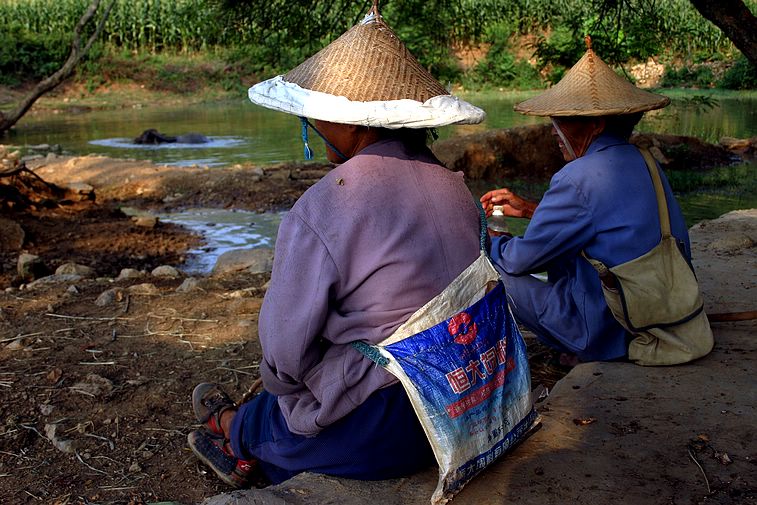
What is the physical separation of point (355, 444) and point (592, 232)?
1.27 metres

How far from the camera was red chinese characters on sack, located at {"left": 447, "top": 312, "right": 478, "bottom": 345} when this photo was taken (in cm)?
212

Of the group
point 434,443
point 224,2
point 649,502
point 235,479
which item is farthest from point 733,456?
point 224,2

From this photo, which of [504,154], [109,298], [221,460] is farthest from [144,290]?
[504,154]

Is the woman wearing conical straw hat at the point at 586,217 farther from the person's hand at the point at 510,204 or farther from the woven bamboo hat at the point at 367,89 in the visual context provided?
the woven bamboo hat at the point at 367,89

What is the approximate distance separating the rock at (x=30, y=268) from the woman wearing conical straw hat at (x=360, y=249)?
13.6ft

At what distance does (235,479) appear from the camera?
8.50ft

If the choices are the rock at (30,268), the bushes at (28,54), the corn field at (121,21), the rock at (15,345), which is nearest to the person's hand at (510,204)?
the rock at (15,345)

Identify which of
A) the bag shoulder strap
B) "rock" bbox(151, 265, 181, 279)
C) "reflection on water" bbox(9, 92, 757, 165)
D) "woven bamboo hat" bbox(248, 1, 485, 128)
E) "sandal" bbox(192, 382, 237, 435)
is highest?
"woven bamboo hat" bbox(248, 1, 485, 128)

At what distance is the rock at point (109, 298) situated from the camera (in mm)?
4543

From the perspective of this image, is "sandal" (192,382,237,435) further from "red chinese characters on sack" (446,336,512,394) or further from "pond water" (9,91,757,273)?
"pond water" (9,91,757,273)

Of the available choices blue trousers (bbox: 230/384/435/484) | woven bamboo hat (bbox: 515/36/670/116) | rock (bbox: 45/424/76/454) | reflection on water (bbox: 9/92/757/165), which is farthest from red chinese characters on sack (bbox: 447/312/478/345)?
reflection on water (bbox: 9/92/757/165)

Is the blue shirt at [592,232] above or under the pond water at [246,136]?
above

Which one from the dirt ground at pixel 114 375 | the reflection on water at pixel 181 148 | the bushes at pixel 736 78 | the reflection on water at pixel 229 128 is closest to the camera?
the dirt ground at pixel 114 375

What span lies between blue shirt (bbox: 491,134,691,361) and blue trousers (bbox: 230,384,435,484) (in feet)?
3.49
